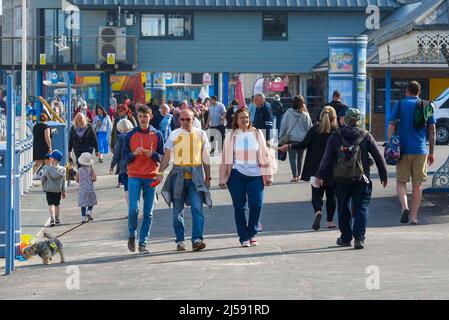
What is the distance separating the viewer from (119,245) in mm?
14688

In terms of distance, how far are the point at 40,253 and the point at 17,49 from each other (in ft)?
108

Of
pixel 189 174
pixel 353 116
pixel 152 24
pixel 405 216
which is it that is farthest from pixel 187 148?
pixel 152 24

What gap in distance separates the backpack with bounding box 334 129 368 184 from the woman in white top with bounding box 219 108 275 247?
0.81 m

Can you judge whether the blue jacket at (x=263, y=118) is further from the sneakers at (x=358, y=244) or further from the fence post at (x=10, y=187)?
the fence post at (x=10, y=187)

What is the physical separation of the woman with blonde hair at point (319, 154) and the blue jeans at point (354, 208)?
5.46 ft

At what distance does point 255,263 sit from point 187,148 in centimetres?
189

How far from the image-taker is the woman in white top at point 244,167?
13.6 metres

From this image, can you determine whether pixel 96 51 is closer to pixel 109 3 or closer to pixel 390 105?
pixel 109 3

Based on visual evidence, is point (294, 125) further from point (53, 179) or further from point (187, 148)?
point (187, 148)

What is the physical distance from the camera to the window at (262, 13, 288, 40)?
46062 millimetres

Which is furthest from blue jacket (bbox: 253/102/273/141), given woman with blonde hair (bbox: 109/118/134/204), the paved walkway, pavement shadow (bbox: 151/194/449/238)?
woman with blonde hair (bbox: 109/118/134/204)

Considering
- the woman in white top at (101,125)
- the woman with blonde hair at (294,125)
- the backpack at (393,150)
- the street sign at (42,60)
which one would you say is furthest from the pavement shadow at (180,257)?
the street sign at (42,60)

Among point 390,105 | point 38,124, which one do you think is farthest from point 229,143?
point 390,105

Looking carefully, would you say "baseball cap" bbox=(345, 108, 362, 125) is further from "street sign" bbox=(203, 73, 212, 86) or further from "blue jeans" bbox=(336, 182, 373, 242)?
"street sign" bbox=(203, 73, 212, 86)
